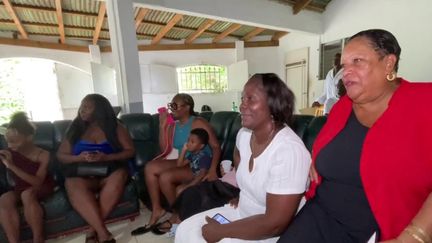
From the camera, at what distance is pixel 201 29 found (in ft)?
18.1

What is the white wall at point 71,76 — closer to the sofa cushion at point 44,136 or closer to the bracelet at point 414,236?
the sofa cushion at point 44,136

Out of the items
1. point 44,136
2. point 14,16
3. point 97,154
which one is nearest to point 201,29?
point 14,16

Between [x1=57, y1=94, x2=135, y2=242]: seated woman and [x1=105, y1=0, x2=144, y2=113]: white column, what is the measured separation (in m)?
1.14

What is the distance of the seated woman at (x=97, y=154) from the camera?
1819 millimetres

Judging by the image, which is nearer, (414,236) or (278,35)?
(414,236)

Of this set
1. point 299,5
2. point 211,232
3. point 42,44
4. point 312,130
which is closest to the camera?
point 211,232

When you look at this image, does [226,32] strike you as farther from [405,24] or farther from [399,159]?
[399,159]

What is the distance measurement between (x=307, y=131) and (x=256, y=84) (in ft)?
2.65

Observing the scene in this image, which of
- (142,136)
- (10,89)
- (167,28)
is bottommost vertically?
(142,136)

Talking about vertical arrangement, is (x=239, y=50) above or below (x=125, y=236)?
above

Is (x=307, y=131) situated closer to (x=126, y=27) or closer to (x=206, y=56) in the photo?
(x=126, y=27)

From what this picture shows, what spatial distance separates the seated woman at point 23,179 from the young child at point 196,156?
3.14ft

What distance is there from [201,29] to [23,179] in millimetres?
4562

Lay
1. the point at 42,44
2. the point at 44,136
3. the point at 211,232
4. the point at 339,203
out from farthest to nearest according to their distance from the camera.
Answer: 1. the point at 42,44
2. the point at 44,136
3. the point at 211,232
4. the point at 339,203
